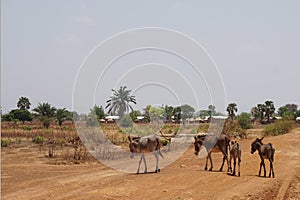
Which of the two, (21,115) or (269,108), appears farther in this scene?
(269,108)

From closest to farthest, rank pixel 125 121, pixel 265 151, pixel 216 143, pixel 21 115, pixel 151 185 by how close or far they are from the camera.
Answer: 1. pixel 151 185
2. pixel 265 151
3. pixel 216 143
4. pixel 125 121
5. pixel 21 115

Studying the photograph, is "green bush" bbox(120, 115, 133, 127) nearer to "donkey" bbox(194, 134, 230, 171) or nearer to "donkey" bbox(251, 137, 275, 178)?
"donkey" bbox(194, 134, 230, 171)

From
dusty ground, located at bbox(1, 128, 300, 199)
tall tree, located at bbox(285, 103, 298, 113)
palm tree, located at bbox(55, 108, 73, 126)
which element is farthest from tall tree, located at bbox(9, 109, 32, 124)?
tall tree, located at bbox(285, 103, 298, 113)

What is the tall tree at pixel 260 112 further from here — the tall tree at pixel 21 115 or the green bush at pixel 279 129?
the tall tree at pixel 21 115

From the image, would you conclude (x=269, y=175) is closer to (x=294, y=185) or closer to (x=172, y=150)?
(x=294, y=185)

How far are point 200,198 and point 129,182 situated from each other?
10.6 ft

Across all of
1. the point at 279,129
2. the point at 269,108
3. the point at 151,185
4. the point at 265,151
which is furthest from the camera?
the point at 269,108

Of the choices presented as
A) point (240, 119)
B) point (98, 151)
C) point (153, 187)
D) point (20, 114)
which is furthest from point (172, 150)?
point (20, 114)

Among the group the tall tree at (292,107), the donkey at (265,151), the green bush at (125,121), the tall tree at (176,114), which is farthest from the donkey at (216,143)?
the tall tree at (292,107)

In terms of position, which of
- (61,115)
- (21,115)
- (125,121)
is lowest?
(125,121)

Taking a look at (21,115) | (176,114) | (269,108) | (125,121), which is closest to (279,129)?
(176,114)

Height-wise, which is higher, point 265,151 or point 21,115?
point 21,115

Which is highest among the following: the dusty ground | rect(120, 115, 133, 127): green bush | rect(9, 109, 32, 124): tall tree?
rect(9, 109, 32, 124): tall tree

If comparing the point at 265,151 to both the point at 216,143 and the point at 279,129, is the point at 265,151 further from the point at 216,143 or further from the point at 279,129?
the point at 279,129
